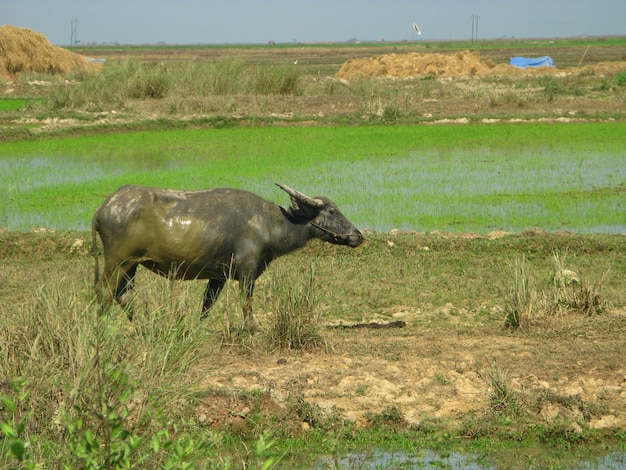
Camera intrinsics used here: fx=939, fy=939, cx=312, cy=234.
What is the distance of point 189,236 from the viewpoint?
5.98m

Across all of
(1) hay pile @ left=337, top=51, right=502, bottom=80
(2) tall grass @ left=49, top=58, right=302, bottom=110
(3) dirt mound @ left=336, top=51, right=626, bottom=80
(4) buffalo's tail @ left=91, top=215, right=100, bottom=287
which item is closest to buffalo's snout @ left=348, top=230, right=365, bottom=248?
(4) buffalo's tail @ left=91, top=215, right=100, bottom=287

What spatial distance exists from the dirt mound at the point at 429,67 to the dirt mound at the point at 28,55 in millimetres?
11091

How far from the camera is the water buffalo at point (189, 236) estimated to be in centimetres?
591

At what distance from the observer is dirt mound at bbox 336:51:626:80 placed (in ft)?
125

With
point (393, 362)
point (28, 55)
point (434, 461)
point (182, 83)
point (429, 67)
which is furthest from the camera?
point (429, 67)

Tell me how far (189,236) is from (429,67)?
3409 cm

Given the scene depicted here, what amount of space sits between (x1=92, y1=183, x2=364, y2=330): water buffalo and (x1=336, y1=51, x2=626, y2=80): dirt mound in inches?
1268

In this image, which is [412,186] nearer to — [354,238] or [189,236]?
[354,238]

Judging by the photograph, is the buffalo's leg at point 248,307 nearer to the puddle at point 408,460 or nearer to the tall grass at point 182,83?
the puddle at point 408,460

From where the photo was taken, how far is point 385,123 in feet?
65.4

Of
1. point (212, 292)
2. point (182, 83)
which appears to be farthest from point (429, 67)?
point (212, 292)

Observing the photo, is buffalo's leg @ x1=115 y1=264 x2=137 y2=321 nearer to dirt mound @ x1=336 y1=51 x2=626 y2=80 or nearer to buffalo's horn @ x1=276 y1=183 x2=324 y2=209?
buffalo's horn @ x1=276 y1=183 x2=324 y2=209

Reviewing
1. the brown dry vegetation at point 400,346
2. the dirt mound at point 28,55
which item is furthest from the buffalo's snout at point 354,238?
the dirt mound at point 28,55

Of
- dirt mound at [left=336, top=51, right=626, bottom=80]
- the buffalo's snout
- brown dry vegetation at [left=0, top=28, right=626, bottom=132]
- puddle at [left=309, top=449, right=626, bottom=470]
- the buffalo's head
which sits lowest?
puddle at [left=309, top=449, right=626, bottom=470]
